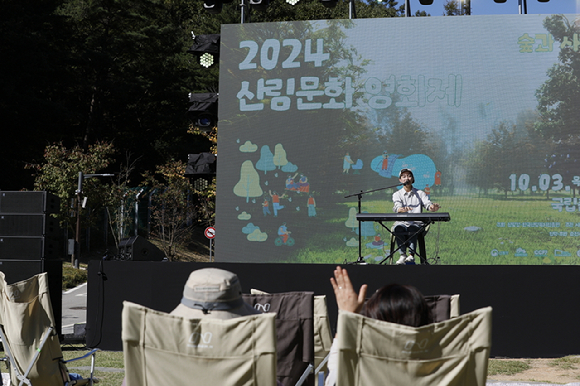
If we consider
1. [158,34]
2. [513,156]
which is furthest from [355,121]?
[158,34]

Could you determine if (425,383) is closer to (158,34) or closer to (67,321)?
(67,321)

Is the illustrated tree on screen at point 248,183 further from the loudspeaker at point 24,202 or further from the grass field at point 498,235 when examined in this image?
the loudspeaker at point 24,202

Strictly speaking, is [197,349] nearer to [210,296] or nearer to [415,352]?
[210,296]

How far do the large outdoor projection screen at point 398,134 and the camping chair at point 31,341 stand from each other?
631 centimetres

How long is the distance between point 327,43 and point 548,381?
6.45m

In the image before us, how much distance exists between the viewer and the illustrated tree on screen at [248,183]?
1014cm

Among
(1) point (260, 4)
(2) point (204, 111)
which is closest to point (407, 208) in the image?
(2) point (204, 111)

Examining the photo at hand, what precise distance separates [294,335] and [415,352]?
1.35 m

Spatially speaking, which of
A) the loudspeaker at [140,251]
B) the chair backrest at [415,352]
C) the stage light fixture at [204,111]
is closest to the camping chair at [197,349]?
the chair backrest at [415,352]

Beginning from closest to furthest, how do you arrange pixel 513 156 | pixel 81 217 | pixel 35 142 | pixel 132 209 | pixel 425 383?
1. pixel 425 383
2. pixel 513 156
3. pixel 81 217
4. pixel 35 142
5. pixel 132 209

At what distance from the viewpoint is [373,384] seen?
2062 mm

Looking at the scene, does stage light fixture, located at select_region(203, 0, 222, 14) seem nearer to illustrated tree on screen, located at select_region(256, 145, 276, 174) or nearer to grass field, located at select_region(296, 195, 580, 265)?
illustrated tree on screen, located at select_region(256, 145, 276, 174)

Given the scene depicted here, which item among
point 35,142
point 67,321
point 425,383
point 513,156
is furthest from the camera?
point 35,142

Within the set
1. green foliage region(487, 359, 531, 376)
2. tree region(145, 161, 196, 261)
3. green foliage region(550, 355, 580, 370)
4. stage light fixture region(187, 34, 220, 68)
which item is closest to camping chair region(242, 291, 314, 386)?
green foliage region(487, 359, 531, 376)
